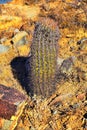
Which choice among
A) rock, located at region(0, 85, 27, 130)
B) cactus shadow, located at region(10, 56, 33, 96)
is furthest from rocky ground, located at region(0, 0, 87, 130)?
rock, located at region(0, 85, 27, 130)

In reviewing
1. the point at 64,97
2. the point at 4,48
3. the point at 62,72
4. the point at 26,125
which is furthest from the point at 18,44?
the point at 26,125

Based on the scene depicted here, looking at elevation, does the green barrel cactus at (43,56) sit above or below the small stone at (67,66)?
above

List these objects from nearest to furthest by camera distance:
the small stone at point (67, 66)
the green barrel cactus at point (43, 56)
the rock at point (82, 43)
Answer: the green barrel cactus at point (43, 56), the small stone at point (67, 66), the rock at point (82, 43)

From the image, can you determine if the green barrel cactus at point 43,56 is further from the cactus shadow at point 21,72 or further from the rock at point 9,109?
the rock at point 9,109

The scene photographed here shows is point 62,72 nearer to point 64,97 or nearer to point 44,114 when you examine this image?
point 64,97

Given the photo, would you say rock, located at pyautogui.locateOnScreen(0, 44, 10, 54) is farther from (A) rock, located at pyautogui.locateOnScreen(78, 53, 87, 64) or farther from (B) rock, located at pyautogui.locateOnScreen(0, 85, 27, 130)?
(B) rock, located at pyautogui.locateOnScreen(0, 85, 27, 130)

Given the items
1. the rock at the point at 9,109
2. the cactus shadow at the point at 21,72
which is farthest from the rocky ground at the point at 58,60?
the rock at the point at 9,109
